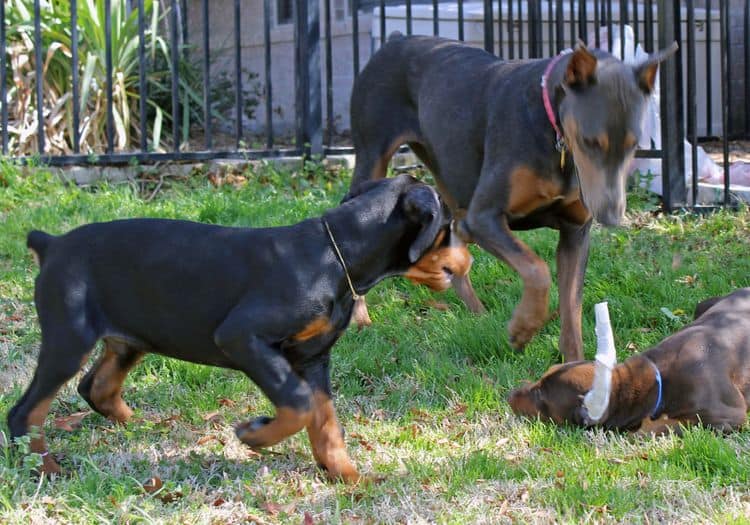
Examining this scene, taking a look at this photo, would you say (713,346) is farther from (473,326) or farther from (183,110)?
(183,110)

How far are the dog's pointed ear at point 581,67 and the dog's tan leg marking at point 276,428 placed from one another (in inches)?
75.8

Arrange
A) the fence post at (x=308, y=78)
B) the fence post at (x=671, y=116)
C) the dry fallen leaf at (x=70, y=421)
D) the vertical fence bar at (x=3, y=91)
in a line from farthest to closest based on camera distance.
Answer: the fence post at (x=308, y=78)
the vertical fence bar at (x=3, y=91)
the fence post at (x=671, y=116)
the dry fallen leaf at (x=70, y=421)

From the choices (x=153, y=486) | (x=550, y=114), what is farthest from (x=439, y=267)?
(x=153, y=486)

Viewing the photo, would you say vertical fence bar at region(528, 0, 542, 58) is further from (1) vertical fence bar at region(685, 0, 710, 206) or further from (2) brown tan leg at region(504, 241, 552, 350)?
(2) brown tan leg at region(504, 241, 552, 350)

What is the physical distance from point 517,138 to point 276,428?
2.09 meters

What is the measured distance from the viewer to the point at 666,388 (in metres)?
4.64

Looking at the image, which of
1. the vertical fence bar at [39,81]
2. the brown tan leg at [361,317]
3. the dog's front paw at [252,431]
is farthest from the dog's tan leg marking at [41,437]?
the vertical fence bar at [39,81]

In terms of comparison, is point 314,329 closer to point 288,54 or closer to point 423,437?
point 423,437

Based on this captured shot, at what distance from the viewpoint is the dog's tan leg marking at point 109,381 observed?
4.54m

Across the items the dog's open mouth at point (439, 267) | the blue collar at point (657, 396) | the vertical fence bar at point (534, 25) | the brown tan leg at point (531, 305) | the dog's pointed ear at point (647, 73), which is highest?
the vertical fence bar at point (534, 25)

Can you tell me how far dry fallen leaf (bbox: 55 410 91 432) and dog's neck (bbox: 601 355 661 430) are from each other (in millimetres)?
2309

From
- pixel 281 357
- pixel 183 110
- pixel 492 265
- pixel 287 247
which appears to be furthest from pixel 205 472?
pixel 183 110

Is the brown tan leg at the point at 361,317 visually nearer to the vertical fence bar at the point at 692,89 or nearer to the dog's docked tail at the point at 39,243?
the dog's docked tail at the point at 39,243

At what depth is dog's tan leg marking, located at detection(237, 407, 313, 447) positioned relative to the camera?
380 centimetres
